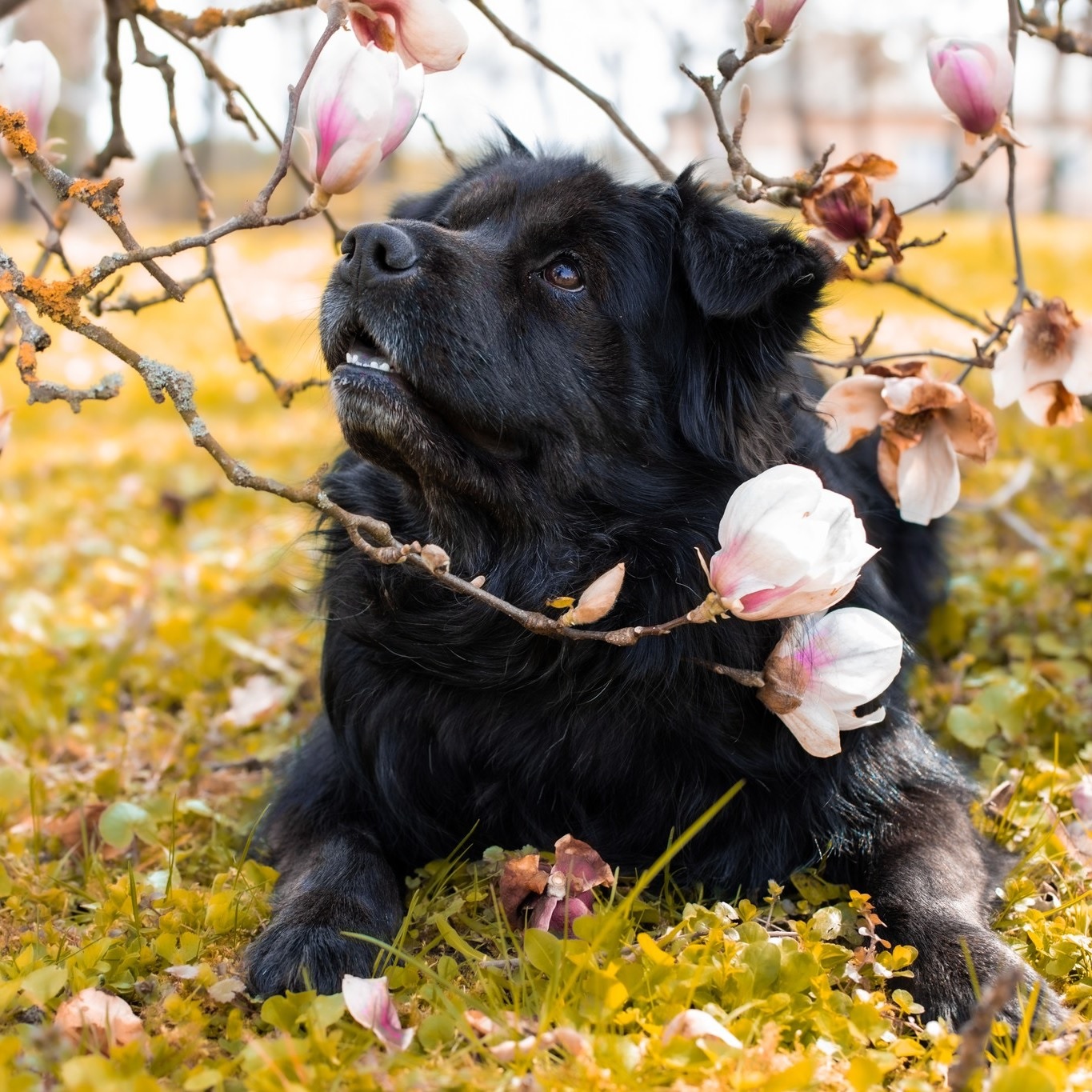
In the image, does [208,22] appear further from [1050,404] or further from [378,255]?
[1050,404]

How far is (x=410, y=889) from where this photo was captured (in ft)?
8.14

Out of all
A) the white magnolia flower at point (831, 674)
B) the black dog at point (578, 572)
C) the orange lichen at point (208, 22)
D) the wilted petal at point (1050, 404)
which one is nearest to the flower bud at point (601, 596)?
the white magnolia flower at point (831, 674)

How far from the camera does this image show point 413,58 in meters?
2.22

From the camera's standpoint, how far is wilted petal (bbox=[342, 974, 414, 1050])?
179 cm

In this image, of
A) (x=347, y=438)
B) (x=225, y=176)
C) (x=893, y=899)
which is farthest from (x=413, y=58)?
(x=225, y=176)

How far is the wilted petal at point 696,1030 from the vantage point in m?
1.73

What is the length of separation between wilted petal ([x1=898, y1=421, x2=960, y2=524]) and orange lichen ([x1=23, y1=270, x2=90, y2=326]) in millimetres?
1762

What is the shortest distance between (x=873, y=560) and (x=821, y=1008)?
59.2 inches

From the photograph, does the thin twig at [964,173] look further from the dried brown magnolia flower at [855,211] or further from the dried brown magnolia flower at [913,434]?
the dried brown magnolia flower at [913,434]

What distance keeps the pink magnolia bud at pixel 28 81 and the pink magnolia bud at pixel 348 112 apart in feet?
2.55

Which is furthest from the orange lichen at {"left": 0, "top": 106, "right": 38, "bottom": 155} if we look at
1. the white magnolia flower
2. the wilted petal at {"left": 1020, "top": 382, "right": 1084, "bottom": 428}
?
the wilted petal at {"left": 1020, "top": 382, "right": 1084, "bottom": 428}

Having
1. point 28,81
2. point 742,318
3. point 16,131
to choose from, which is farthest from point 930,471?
point 28,81

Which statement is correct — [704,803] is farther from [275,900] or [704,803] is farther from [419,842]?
[275,900]

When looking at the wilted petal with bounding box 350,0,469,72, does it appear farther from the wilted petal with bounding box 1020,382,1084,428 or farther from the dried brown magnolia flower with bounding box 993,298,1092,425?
the wilted petal with bounding box 1020,382,1084,428
